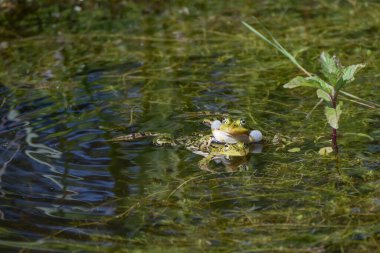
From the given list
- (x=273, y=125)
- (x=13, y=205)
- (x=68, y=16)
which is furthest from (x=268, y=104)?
(x=68, y=16)

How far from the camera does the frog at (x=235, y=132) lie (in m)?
4.29

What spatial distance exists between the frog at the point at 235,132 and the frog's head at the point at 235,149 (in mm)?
51

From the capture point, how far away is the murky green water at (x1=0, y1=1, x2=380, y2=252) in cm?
326

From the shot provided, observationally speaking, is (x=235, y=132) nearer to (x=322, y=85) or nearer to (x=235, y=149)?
(x=235, y=149)

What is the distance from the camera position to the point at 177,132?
4.66 m

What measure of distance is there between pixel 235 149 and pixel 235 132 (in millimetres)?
100

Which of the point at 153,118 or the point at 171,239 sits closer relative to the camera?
the point at 171,239

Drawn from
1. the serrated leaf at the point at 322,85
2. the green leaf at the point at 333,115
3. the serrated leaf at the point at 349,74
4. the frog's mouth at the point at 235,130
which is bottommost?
the frog's mouth at the point at 235,130

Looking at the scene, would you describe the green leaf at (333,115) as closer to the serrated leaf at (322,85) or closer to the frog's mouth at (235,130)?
the serrated leaf at (322,85)

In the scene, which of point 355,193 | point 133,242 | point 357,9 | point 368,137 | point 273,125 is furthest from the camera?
point 357,9

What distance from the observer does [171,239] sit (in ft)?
10.5

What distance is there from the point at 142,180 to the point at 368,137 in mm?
1324

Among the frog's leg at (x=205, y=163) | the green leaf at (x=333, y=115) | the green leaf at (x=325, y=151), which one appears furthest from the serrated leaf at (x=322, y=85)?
the frog's leg at (x=205, y=163)

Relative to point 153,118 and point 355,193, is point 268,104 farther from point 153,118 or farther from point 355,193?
point 355,193
